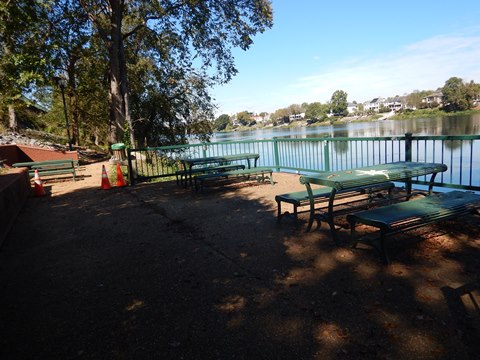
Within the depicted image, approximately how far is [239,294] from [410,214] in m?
1.95

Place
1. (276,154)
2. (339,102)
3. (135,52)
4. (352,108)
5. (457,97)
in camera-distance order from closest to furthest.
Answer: (276,154), (135,52), (457,97), (339,102), (352,108)

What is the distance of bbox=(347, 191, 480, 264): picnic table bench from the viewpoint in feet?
11.8

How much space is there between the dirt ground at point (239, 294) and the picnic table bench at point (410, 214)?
0.31 metres

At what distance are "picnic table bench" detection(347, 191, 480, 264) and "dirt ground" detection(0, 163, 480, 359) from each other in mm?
307

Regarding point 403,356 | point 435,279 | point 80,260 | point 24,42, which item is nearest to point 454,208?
point 435,279

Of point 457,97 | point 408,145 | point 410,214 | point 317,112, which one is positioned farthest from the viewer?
point 317,112

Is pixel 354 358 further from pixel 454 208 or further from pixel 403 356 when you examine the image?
pixel 454 208

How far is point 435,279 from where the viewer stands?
10.8 ft

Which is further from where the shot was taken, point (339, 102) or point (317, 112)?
point (339, 102)

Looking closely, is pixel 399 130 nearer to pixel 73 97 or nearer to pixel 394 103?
pixel 73 97

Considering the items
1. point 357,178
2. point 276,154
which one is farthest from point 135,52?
point 357,178

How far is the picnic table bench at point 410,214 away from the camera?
359 cm

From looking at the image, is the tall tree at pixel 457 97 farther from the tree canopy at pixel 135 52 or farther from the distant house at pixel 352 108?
the distant house at pixel 352 108

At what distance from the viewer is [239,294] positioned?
11.0 ft
